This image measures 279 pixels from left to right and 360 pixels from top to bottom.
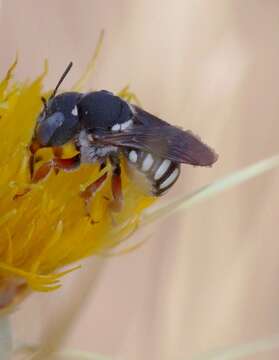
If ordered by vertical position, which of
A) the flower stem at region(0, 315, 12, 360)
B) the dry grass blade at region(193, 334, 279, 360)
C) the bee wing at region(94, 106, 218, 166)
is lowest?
the dry grass blade at region(193, 334, 279, 360)

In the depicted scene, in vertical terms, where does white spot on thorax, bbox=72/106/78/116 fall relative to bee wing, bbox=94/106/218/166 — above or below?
below

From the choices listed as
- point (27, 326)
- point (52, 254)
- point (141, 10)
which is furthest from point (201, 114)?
point (52, 254)

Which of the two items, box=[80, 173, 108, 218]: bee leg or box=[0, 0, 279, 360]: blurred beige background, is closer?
box=[80, 173, 108, 218]: bee leg

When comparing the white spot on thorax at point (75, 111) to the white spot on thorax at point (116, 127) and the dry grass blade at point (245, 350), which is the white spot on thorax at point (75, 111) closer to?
the white spot on thorax at point (116, 127)

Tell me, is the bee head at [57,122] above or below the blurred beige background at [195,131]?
above

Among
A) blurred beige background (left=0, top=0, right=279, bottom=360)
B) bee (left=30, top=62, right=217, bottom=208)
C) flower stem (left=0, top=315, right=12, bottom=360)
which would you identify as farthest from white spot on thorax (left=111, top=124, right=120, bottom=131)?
blurred beige background (left=0, top=0, right=279, bottom=360)

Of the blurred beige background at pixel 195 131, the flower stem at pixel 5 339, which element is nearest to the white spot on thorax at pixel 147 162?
the flower stem at pixel 5 339

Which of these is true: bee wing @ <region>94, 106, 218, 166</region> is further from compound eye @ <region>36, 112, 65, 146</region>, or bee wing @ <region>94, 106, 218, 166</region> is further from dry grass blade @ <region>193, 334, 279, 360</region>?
dry grass blade @ <region>193, 334, 279, 360</region>

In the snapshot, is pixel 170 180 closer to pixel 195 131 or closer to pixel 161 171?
pixel 161 171
